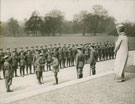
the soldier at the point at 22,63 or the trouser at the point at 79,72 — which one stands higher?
the soldier at the point at 22,63

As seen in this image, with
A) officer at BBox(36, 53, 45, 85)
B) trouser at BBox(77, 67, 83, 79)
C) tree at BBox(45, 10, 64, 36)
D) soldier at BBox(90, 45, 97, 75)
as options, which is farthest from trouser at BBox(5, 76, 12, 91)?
soldier at BBox(90, 45, 97, 75)

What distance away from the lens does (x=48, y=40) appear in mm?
6863

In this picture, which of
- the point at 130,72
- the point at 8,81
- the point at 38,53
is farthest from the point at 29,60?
the point at 130,72

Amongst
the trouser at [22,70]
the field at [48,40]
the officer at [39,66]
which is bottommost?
the trouser at [22,70]

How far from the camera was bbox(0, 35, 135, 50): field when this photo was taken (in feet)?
21.3

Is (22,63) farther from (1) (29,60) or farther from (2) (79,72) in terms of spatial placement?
(2) (79,72)

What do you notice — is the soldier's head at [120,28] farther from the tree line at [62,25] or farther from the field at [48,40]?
the field at [48,40]

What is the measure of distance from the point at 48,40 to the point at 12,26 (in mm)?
868

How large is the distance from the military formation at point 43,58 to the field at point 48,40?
15 cm

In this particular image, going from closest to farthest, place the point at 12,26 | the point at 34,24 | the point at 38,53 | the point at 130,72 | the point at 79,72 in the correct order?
1. the point at 12,26
2. the point at 34,24
3. the point at 38,53
4. the point at 79,72
5. the point at 130,72

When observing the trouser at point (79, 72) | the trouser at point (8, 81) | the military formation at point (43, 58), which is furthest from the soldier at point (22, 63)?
the trouser at point (79, 72)

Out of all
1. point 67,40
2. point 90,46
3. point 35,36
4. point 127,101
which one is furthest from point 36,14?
point 127,101

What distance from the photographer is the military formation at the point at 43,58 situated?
22.9ft

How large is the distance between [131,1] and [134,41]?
87 cm
